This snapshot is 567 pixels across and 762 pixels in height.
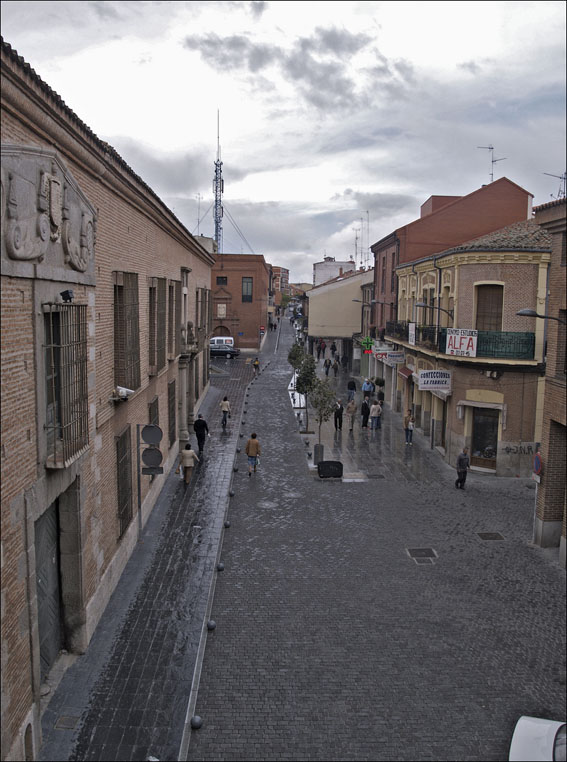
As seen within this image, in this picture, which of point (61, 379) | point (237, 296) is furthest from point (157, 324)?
point (237, 296)

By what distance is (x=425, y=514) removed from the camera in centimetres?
1694

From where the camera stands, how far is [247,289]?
199 ft

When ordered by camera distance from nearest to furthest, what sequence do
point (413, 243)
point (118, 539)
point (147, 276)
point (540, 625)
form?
point (540, 625), point (118, 539), point (147, 276), point (413, 243)

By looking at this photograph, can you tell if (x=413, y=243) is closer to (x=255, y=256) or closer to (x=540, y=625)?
(x=540, y=625)

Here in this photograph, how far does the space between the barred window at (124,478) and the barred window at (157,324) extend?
Result: 10.3ft

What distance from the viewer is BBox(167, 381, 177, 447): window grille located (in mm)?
20397

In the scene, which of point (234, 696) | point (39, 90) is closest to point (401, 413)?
point (234, 696)

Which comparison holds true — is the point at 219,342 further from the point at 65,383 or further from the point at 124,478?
the point at 65,383

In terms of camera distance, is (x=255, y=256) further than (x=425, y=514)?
Yes

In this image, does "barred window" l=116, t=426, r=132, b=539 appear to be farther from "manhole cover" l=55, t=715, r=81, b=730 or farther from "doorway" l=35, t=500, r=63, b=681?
"manhole cover" l=55, t=715, r=81, b=730

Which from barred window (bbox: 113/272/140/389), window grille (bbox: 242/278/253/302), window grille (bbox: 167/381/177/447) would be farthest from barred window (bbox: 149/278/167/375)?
window grille (bbox: 242/278/253/302)

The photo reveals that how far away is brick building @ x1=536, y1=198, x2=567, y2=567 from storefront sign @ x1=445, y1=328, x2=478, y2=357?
19.4 feet

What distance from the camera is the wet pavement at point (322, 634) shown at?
8047mm

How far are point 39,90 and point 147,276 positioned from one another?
902cm
